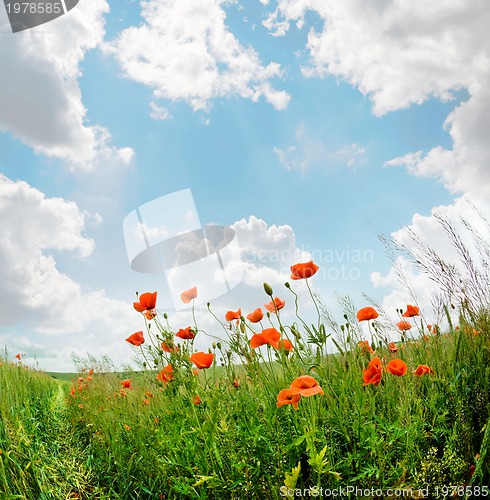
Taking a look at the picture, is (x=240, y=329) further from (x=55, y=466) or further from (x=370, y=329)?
(x=55, y=466)

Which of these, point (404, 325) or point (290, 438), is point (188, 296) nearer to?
point (290, 438)

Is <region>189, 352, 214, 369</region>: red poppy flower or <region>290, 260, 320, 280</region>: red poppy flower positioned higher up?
<region>290, 260, 320, 280</region>: red poppy flower

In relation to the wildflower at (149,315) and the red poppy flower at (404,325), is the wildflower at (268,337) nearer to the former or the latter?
the wildflower at (149,315)

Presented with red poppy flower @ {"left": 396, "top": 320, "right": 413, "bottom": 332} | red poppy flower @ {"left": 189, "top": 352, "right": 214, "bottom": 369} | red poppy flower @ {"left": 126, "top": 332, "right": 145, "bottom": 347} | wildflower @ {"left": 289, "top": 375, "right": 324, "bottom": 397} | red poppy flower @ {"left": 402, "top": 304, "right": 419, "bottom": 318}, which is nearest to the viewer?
wildflower @ {"left": 289, "top": 375, "right": 324, "bottom": 397}

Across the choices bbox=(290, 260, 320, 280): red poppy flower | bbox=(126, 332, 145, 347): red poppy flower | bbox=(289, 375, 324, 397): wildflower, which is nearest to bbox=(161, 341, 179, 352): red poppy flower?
bbox=(126, 332, 145, 347): red poppy flower

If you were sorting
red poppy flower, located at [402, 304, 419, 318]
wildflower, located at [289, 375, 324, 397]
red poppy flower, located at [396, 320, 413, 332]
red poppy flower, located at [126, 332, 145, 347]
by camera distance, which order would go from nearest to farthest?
wildflower, located at [289, 375, 324, 397], red poppy flower, located at [126, 332, 145, 347], red poppy flower, located at [402, 304, 419, 318], red poppy flower, located at [396, 320, 413, 332]

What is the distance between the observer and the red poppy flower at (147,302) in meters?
2.68

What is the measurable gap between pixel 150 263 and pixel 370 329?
2.72 m

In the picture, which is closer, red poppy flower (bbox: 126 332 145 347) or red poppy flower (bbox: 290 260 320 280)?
red poppy flower (bbox: 290 260 320 280)

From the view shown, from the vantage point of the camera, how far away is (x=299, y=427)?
6.91ft

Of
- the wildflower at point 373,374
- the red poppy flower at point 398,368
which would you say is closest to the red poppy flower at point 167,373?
the wildflower at point 373,374

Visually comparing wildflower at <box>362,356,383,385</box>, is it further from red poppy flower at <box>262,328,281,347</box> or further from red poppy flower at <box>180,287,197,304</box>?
red poppy flower at <box>180,287,197,304</box>

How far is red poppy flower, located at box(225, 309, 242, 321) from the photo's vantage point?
106 inches

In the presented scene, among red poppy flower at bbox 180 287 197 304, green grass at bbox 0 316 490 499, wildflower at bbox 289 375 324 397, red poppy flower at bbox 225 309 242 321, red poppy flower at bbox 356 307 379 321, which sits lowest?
green grass at bbox 0 316 490 499
